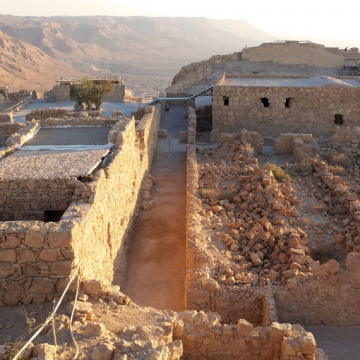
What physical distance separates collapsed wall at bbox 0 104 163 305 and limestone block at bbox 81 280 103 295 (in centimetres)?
16

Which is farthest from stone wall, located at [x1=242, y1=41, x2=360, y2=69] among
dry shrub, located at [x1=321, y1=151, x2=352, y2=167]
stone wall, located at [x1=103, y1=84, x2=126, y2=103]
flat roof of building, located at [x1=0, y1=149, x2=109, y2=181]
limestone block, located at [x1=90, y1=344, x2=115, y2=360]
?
limestone block, located at [x1=90, y1=344, x2=115, y2=360]

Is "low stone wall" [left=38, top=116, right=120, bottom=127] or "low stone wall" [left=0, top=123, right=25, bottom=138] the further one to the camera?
"low stone wall" [left=0, top=123, right=25, bottom=138]

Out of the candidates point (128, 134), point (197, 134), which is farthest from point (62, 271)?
point (197, 134)

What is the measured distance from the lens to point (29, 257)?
503cm

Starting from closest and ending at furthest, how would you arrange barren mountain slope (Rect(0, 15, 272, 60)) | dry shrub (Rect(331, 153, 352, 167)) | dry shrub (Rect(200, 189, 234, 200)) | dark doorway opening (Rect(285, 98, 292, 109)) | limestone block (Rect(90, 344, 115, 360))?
limestone block (Rect(90, 344, 115, 360)), dry shrub (Rect(200, 189, 234, 200)), dry shrub (Rect(331, 153, 352, 167)), dark doorway opening (Rect(285, 98, 292, 109)), barren mountain slope (Rect(0, 15, 272, 60))

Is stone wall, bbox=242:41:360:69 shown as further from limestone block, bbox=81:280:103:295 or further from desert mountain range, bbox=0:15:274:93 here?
limestone block, bbox=81:280:103:295

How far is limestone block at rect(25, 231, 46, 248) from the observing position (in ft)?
16.2

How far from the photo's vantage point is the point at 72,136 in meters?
9.21

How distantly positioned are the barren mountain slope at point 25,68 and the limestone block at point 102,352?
142 ft

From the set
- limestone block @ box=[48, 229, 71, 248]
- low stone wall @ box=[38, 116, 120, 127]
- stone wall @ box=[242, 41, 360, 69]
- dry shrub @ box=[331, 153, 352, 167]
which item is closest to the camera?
limestone block @ box=[48, 229, 71, 248]

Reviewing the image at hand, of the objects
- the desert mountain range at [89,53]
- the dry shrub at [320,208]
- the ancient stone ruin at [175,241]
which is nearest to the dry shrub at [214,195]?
the ancient stone ruin at [175,241]

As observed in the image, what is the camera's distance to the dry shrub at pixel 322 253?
26.0ft

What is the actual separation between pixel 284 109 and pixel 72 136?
993 cm

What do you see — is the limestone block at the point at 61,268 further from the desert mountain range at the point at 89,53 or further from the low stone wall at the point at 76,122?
the desert mountain range at the point at 89,53
